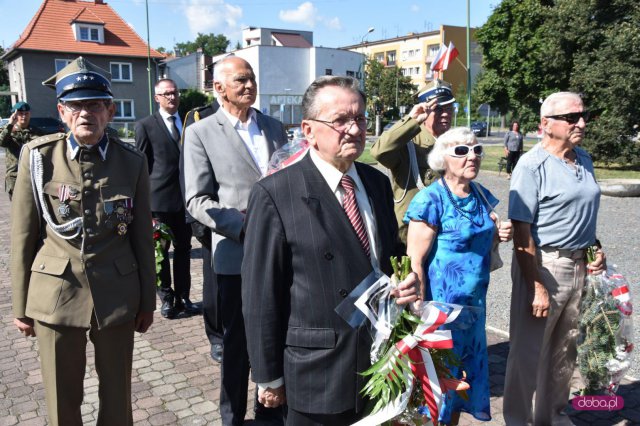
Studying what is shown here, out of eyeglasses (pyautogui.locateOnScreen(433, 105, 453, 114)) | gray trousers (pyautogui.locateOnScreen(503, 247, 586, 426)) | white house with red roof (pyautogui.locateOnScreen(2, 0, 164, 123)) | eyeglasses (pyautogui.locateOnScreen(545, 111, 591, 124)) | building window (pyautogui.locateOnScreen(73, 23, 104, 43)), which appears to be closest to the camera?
eyeglasses (pyautogui.locateOnScreen(545, 111, 591, 124))

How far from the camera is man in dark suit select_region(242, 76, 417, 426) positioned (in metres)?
2.34

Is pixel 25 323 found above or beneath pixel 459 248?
beneath

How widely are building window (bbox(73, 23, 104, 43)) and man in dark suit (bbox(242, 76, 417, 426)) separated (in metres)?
49.7

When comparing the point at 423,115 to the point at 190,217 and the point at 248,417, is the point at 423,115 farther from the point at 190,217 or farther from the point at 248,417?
the point at 248,417

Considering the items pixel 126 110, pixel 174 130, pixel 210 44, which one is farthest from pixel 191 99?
pixel 210 44

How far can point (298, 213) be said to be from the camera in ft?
7.71

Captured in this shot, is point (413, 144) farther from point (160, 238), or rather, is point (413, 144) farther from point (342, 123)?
point (160, 238)

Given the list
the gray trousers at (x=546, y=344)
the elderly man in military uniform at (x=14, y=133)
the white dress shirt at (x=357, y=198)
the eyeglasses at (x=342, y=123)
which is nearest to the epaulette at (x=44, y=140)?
the white dress shirt at (x=357, y=198)

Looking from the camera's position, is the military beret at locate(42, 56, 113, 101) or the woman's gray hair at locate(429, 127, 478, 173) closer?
the military beret at locate(42, 56, 113, 101)

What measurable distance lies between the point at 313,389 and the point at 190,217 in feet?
6.16

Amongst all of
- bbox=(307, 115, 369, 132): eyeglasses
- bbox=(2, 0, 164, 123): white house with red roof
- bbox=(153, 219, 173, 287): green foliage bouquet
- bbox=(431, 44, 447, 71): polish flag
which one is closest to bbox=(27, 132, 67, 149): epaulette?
bbox=(307, 115, 369, 132): eyeglasses

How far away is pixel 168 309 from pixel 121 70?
45741 mm

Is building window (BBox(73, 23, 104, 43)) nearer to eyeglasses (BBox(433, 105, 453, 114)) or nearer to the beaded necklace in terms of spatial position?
eyeglasses (BBox(433, 105, 453, 114))

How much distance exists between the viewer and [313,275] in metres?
2.35
